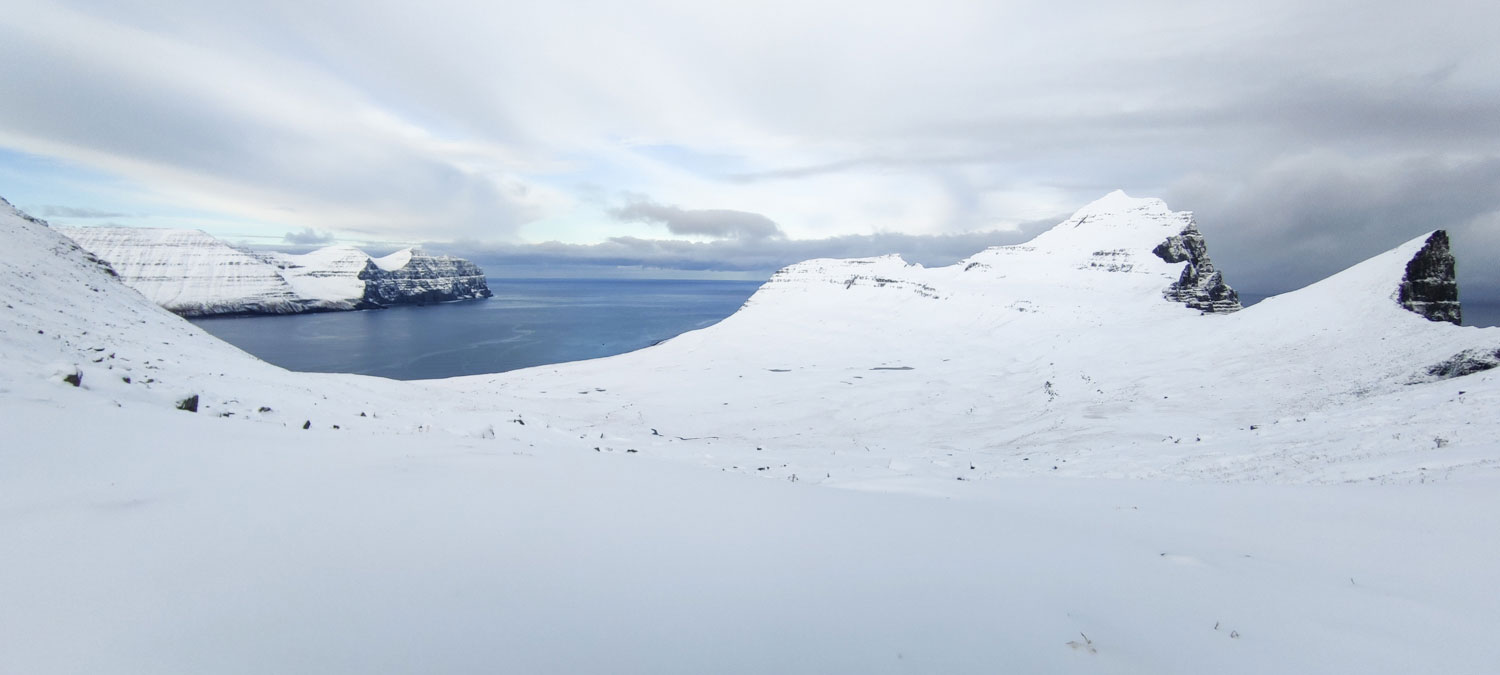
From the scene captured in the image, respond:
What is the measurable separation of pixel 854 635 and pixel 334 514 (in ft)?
17.4

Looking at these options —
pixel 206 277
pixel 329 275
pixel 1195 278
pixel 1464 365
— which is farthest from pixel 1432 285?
pixel 329 275

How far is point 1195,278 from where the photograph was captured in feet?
250

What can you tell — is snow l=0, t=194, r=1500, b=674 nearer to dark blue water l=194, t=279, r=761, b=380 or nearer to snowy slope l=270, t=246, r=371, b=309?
dark blue water l=194, t=279, r=761, b=380

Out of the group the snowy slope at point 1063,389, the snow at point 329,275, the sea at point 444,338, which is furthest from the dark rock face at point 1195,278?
the snow at point 329,275

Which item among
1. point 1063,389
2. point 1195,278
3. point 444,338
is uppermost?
point 1195,278

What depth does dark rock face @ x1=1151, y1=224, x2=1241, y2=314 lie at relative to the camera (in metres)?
72.2

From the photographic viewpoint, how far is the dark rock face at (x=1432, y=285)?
33062 millimetres

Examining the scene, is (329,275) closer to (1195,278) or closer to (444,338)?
(444,338)

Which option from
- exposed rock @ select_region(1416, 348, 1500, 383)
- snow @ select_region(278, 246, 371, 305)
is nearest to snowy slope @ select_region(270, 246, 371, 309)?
snow @ select_region(278, 246, 371, 305)

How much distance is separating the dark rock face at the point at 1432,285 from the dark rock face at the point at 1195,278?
33.2 meters

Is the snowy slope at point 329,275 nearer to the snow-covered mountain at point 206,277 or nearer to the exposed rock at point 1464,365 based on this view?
the snow-covered mountain at point 206,277

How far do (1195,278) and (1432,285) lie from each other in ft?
156

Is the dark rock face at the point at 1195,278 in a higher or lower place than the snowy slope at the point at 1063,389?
higher

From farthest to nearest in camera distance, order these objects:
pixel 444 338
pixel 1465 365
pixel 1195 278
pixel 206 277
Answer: pixel 206 277
pixel 444 338
pixel 1195 278
pixel 1465 365
